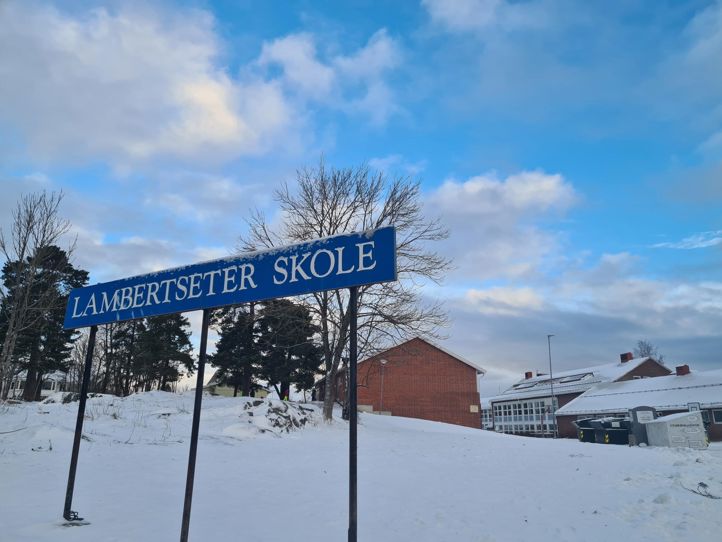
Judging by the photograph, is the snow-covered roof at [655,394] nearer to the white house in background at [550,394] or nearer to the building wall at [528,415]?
the white house in background at [550,394]

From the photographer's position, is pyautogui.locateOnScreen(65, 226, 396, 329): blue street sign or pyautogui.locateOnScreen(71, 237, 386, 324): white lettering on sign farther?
pyautogui.locateOnScreen(71, 237, 386, 324): white lettering on sign

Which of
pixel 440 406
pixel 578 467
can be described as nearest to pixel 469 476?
pixel 578 467

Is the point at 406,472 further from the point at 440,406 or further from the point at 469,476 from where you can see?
the point at 440,406

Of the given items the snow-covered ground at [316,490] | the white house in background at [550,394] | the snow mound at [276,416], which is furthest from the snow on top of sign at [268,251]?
the white house in background at [550,394]

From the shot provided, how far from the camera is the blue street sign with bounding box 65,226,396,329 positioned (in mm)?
3969

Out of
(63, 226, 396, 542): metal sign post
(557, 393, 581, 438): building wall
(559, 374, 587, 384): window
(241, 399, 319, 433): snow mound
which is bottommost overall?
(557, 393, 581, 438): building wall

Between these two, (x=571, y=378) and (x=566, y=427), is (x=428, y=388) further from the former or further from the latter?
(x=571, y=378)

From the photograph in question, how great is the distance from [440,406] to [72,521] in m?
38.3

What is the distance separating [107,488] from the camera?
7.31 meters

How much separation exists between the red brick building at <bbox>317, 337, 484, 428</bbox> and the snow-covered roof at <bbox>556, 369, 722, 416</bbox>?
460 inches

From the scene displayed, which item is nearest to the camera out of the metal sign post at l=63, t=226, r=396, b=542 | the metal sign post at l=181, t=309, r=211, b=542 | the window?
the metal sign post at l=63, t=226, r=396, b=542

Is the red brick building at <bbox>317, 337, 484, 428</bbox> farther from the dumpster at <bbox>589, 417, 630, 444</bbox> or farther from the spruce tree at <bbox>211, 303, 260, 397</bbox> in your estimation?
the dumpster at <bbox>589, 417, 630, 444</bbox>

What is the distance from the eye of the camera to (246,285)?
4699mm

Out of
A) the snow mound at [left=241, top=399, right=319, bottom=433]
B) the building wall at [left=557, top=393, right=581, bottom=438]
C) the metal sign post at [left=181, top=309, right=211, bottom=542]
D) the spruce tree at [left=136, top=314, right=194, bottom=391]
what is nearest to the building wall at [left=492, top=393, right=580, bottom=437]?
the building wall at [left=557, top=393, right=581, bottom=438]
